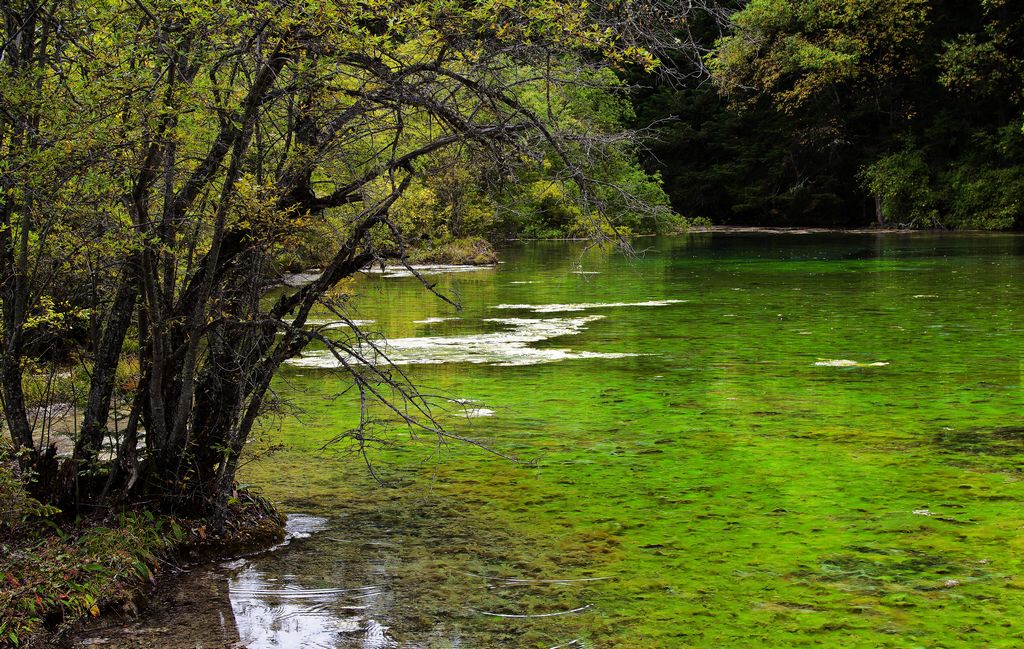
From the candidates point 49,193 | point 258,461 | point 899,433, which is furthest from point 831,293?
point 49,193

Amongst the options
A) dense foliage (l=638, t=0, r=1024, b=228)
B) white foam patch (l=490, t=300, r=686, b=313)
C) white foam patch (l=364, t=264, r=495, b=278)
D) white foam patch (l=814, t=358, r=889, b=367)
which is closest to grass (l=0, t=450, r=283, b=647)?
white foam patch (l=814, t=358, r=889, b=367)

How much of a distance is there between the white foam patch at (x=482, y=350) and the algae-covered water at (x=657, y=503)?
7 cm

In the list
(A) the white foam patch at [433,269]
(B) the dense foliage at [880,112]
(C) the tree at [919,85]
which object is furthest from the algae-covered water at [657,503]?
(C) the tree at [919,85]

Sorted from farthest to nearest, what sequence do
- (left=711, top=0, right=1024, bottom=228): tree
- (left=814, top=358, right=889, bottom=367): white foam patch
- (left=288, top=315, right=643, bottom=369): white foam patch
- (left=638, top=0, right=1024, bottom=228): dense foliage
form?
(left=638, top=0, right=1024, bottom=228): dense foliage < (left=711, top=0, right=1024, bottom=228): tree < (left=288, top=315, right=643, bottom=369): white foam patch < (left=814, top=358, right=889, bottom=367): white foam patch

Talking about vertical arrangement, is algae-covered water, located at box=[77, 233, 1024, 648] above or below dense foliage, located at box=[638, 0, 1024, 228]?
below

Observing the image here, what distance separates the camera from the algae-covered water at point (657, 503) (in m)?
4.04

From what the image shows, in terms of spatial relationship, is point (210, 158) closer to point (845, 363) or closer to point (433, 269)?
point (845, 363)

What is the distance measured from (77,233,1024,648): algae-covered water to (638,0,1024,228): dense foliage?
18856 millimetres

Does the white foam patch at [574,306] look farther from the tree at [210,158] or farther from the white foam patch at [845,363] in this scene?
the tree at [210,158]

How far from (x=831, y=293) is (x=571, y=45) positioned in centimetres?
1200

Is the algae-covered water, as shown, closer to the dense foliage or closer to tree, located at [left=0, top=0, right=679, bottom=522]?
tree, located at [left=0, top=0, right=679, bottom=522]

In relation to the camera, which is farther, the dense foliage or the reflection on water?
the dense foliage

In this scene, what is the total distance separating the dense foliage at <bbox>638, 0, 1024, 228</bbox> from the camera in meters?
32.1

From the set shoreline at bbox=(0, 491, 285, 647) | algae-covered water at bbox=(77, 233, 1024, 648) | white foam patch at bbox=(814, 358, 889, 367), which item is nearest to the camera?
shoreline at bbox=(0, 491, 285, 647)
